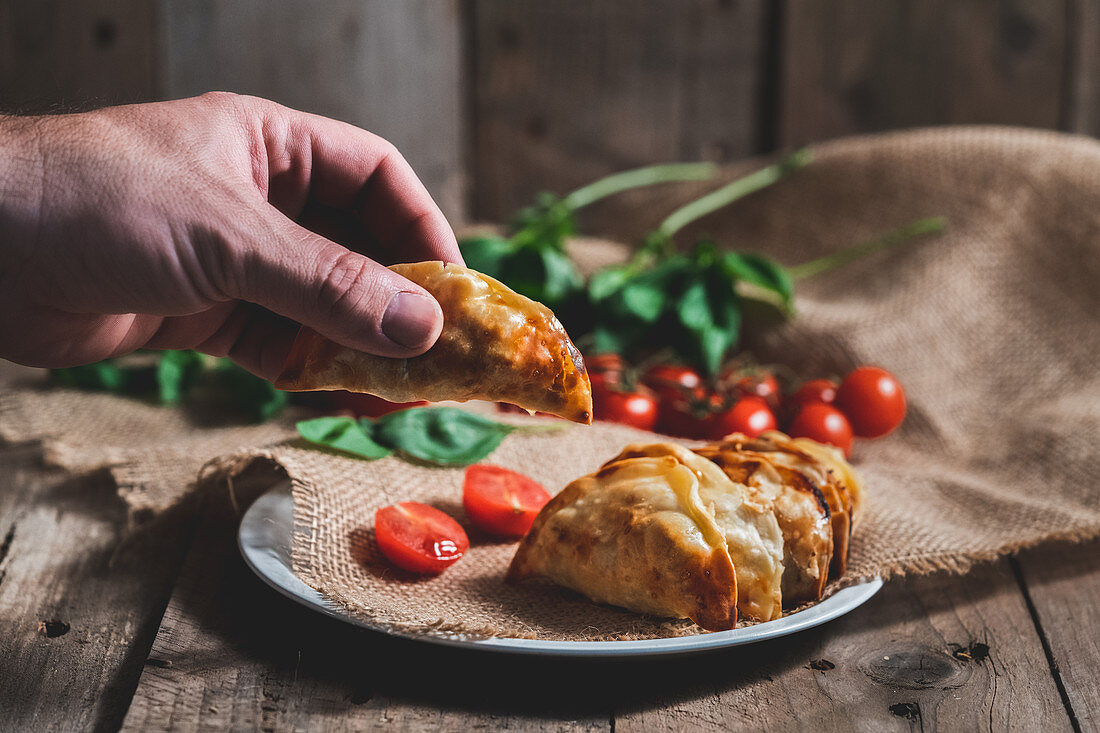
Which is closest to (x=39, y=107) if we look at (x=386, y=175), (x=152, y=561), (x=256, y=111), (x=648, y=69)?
(x=256, y=111)

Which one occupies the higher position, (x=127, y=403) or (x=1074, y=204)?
(x=1074, y=204)

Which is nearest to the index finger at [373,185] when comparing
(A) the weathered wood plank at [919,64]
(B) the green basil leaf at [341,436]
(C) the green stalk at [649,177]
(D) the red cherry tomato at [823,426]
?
(B) the green basil leaf at [341,436]

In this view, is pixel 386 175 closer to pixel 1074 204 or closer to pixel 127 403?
pixel 127 403

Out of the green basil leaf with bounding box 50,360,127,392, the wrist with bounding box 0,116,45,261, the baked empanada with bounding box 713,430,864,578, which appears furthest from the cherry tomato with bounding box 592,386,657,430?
the wrist with bounding box 0,116,45,261

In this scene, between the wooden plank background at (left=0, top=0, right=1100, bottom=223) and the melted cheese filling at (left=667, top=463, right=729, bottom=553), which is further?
the wooden plank background at (left=0, top=0, right=1100, bottom=223)

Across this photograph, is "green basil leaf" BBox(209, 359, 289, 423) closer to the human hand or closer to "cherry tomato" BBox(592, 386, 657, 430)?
"cherry tomato" BBox(592, 386, 657, 430)

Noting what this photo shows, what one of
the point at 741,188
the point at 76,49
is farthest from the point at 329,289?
the point at 76,49

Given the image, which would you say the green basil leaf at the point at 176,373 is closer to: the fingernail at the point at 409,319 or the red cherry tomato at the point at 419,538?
the red cherry tomato at the point at 419,538
